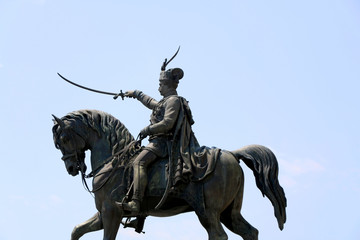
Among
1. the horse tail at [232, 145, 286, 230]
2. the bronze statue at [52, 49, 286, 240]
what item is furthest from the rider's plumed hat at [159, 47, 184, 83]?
the horse tail at [232, 145, 286, 230]

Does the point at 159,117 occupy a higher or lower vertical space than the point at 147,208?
higher

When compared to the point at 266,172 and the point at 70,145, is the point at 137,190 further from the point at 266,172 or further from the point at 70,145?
the point at 266,172

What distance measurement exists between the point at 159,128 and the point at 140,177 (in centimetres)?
89

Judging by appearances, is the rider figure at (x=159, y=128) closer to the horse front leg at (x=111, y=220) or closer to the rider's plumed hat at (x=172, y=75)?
the rider's plumed hat at (x=172, y=75)

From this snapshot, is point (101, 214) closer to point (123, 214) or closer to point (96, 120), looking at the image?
point (123, 214)

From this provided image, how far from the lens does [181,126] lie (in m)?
15.4

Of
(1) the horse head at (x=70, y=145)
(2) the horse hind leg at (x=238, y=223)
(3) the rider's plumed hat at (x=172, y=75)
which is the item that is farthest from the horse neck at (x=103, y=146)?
(2) the horse hind leg at (x=238, y=223)

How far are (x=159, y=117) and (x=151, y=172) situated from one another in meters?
0.98

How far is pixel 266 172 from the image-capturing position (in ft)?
49.8

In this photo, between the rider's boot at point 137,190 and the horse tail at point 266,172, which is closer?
the rider's boot at point 137,190

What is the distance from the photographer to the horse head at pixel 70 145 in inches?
619

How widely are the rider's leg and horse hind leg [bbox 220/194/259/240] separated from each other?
1.54 metres

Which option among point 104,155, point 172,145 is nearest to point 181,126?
point 172,145

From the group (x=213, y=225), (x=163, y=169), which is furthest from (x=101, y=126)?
(x=213, y=225)
